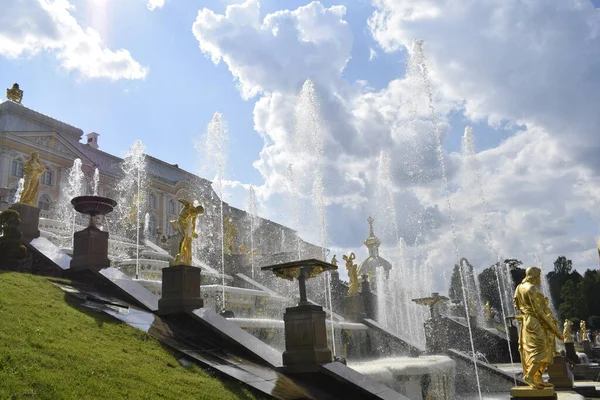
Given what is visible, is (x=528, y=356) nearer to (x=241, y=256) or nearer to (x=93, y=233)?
(x=93, y=233)

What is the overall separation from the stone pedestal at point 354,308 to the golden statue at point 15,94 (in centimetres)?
3452

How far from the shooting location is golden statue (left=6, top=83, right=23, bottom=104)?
141ft

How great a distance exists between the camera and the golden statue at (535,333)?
8.25m

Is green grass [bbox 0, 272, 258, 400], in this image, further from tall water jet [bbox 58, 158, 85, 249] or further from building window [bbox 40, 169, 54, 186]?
building window [bbox 40, 169, 54, 186]

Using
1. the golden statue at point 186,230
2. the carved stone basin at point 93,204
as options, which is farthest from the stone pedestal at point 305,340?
the carved stone basin at point 93,204

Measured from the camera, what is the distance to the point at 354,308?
80.9 feet

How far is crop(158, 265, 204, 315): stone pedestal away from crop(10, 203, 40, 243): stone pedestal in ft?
19.2

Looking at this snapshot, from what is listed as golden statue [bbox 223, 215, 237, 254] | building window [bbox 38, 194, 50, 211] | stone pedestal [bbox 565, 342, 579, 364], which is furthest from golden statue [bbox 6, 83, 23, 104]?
stone pedestal [bbox 565, 342, 579, 364]

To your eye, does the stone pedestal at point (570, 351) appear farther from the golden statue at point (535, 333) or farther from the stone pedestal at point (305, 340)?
the stone pedestal at point (305, 340)

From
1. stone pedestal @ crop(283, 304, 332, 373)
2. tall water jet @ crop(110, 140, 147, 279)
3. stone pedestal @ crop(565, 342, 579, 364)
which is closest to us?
stone pedestal @ crop(283, 304, 332, 373)

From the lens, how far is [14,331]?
287 inches

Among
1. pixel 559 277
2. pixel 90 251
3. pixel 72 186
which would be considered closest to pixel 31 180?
pixel 90 251

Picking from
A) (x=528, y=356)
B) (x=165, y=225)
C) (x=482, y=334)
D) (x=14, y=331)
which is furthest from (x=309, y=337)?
(x=165, y=225)

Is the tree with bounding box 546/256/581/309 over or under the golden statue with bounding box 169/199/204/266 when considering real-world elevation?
over
